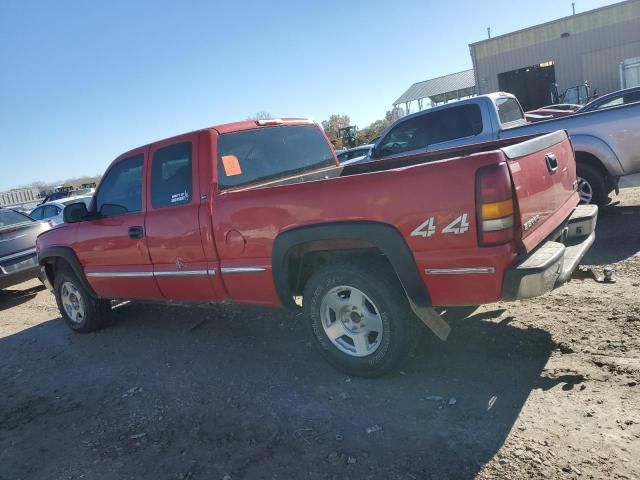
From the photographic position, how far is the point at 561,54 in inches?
1037

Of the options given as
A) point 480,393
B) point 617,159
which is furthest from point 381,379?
point 617,159

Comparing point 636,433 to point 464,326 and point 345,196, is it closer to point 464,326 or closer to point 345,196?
point 464,326

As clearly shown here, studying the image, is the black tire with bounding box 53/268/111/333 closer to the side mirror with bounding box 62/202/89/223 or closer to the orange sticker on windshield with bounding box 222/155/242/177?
the side mirror with bounding box 62/202/89/223

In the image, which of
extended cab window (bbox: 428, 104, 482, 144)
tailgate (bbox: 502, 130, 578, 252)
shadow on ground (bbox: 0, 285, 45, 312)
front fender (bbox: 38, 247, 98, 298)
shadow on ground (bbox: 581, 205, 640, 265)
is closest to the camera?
tailgate (bbox: 502, 130, 578, 252)

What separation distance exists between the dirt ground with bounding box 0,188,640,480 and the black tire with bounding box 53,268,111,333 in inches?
28.6

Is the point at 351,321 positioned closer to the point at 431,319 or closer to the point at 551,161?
the point at 431,319

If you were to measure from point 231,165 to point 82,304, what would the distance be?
117 inches

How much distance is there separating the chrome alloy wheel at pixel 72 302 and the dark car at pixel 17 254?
9.63 ft

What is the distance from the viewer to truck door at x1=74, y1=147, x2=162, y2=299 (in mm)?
4836

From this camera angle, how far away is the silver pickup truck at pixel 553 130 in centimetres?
652

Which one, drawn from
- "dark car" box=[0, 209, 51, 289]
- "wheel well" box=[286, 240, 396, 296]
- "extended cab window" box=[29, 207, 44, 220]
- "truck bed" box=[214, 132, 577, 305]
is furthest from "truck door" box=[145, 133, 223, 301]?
"extended cab window" box=[29, 207, 44, 220]

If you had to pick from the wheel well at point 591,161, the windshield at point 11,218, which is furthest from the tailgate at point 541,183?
the windshield at point 11,218

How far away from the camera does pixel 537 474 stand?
2.41m

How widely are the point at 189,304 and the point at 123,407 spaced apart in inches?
43.8
